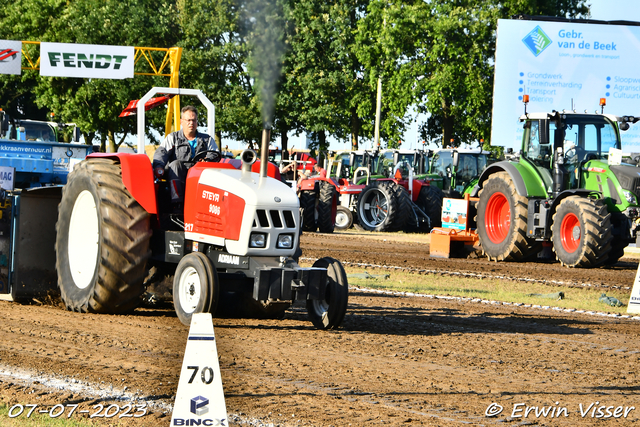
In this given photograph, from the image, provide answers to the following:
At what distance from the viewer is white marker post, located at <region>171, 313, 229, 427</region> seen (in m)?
3.62

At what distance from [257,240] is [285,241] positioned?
0.80 feet

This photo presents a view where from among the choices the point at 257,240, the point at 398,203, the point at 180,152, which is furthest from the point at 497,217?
the point at 257,240

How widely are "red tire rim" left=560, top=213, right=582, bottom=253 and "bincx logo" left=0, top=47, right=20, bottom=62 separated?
20404mm

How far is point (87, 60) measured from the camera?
28125mm

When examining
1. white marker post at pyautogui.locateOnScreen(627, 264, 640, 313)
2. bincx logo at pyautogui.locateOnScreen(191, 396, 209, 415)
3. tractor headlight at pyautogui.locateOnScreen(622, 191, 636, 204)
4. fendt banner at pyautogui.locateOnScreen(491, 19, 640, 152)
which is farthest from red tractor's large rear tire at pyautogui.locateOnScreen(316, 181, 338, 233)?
bincx logo at pyautogui.locateOnScreen(191, 396, 209, 415)

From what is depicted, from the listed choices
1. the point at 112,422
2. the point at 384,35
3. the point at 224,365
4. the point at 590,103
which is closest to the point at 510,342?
the point at 224,365

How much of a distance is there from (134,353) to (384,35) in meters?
31.1

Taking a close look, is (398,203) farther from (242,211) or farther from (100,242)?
(242,211)

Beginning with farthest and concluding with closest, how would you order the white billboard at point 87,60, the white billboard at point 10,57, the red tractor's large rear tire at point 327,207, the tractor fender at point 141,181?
the white billboard at point 10,57
the white billboard at point 87,60
the red tractor's large rear tire at point 327,207
the tractor fender at point 141,181

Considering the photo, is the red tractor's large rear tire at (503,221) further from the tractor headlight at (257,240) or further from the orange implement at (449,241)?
the tractor headlight at (257,240)

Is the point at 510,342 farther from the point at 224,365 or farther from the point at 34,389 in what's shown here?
the point at 34,389

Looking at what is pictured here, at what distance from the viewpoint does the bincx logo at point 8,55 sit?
2897 centimetres

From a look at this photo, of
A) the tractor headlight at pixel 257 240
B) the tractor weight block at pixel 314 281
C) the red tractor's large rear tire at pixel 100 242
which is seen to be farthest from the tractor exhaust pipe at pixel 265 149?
the red tractor's large rear tire at pixel 100 242

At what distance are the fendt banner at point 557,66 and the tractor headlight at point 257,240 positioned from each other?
18.3 meters
